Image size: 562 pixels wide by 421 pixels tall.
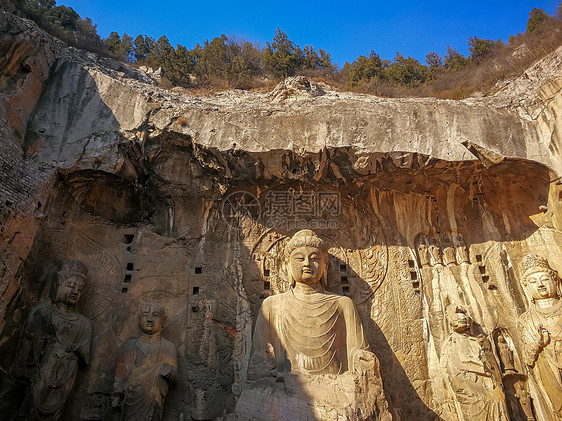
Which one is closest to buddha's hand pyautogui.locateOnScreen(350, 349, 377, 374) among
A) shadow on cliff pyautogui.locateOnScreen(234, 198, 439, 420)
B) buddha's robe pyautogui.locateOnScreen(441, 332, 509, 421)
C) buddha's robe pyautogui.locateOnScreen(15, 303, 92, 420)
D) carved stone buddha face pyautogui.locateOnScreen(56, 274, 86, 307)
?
shadow on cliff pyautogui.locateOnScreen(234, 198, 439, 420)

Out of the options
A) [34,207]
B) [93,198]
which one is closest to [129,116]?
[93,198]

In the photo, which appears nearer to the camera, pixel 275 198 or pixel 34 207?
pixel 34 207

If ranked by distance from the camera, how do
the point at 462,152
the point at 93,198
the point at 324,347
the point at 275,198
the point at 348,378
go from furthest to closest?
the point at 275,198
the point at 93,198
the point at 462,152
the point at 324,347
the point at 348,378

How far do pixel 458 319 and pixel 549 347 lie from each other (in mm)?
1166

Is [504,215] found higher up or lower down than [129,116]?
lower down

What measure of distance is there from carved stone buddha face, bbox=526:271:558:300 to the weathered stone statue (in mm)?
962

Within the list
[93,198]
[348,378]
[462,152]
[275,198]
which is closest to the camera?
[348,378]

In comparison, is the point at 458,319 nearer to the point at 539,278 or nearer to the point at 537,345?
the point at 537,345

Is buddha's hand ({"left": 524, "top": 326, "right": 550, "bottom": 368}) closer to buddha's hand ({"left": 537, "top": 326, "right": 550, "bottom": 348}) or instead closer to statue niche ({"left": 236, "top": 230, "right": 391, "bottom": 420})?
buddha's hand ({"left": 537, "top": 326, "right": 550, "bottom": 348})

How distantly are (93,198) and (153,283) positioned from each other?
5.55 feet

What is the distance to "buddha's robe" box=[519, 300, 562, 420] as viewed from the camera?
608cm

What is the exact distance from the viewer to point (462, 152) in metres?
7.12

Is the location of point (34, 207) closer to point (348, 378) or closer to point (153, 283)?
point (153, 283)

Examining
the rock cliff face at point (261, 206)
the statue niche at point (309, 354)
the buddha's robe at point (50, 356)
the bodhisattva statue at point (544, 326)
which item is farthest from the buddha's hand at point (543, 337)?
the buddha's robe at point (50, 356)
